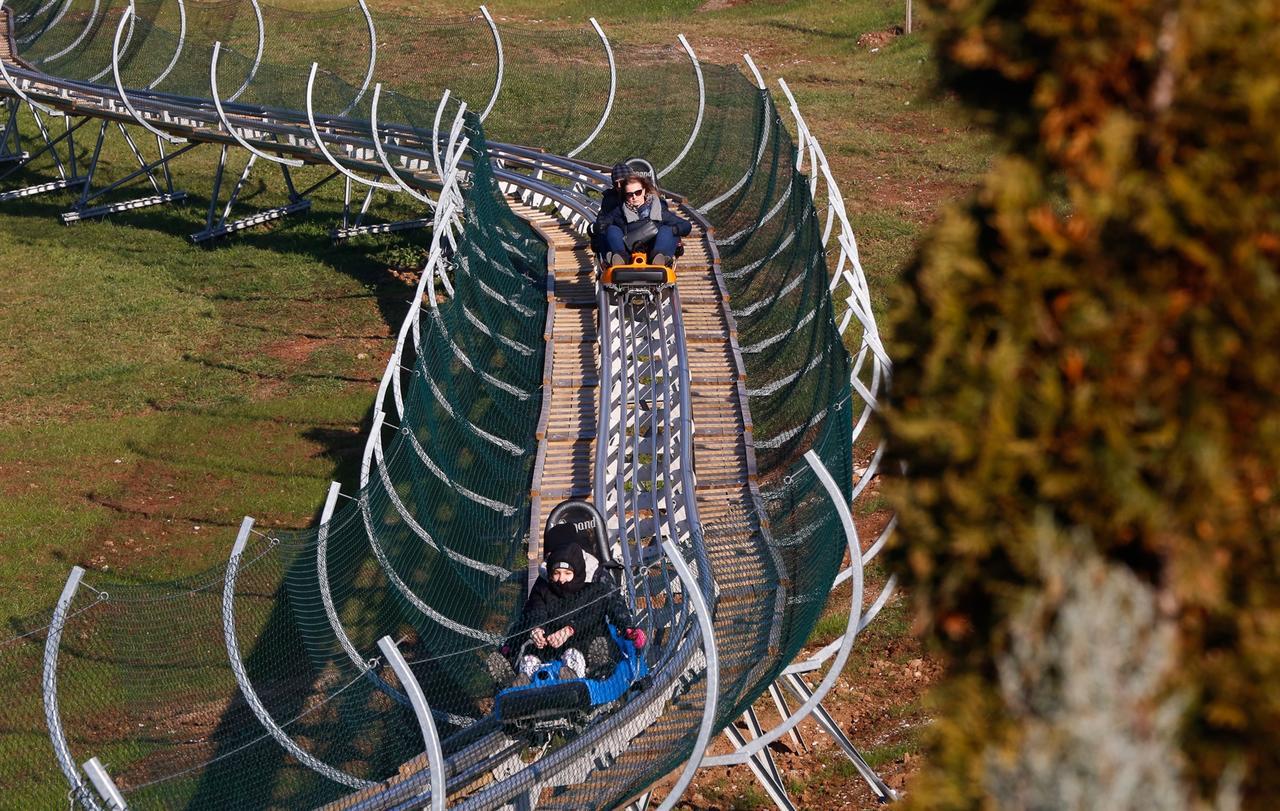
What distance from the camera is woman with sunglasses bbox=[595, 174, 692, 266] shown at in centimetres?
1218

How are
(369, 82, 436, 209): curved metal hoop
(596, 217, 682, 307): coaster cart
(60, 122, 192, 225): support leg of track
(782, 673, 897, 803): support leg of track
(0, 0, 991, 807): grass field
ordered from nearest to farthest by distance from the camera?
(782, 673, 897, 803): support leg of track
(596, 217, 682, 307): coaster cart
(0, 0, 991, 807): grass field
(369, 82, 436, 209): curved metal hoop
(60, 122, 192, 225): support leg of track

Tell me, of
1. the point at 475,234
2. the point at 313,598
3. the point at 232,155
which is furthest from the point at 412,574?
the point at 232,155

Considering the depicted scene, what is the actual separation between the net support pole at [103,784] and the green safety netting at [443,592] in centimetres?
43

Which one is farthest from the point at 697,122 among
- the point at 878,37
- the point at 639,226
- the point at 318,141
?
the point at 878,37

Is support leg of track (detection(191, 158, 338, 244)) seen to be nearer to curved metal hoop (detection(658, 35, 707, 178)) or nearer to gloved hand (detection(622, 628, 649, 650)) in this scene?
curved metal hoop (detection(658, 35, 707, 178))

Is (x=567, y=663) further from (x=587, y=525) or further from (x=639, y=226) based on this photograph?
(x=639, y=226)

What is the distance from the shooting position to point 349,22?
2520 cm

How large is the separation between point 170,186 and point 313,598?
51.7 ft

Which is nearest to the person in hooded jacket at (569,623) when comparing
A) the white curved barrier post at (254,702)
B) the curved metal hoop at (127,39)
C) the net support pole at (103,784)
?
the white curved barrier post at (254,702)

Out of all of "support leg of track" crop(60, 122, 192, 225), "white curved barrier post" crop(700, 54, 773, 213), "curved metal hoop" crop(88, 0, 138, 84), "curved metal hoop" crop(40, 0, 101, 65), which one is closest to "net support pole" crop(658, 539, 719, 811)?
"white curved barrier post" crop(700, 54, 773, 213)

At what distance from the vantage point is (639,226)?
40.2ft

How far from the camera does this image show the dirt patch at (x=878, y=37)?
2831 centimetres

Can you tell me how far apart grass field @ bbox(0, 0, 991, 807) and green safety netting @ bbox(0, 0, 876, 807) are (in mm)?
1461

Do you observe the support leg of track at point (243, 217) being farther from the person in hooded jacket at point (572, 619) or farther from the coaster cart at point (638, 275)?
the person in hooded jacket at point (572, 619)
